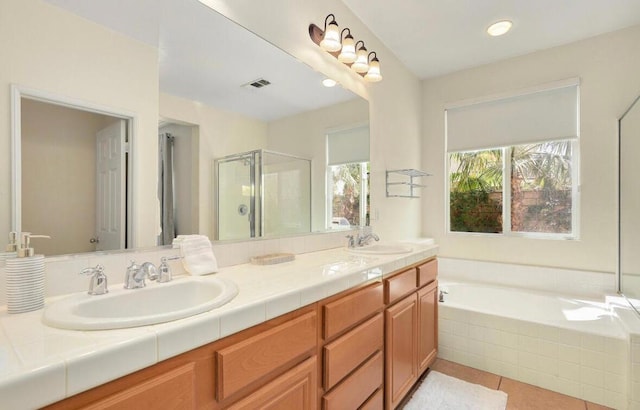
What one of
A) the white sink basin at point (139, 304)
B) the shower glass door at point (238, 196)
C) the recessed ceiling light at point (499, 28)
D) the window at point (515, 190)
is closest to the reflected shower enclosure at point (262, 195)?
the shower glass door at point (238, 196)

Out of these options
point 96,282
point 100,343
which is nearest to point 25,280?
point 96,282

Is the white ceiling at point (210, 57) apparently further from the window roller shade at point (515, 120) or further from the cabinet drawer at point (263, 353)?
the window roller shade at point (515, 120)

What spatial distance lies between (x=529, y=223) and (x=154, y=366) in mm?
3364

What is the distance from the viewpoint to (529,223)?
297 cm

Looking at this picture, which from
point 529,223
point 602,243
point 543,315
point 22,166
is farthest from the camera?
point 529,223

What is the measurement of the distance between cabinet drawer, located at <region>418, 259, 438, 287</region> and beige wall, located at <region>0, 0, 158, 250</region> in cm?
154

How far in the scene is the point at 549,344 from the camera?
202 cm

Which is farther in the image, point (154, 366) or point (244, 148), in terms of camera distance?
point (244, 148)

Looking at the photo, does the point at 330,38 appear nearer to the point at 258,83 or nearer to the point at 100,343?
the point at 258,83

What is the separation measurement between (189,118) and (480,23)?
8.01 feet

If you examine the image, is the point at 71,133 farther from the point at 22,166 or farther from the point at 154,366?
the point at 154,366

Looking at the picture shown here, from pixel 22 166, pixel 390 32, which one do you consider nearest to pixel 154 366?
pixel 22 166

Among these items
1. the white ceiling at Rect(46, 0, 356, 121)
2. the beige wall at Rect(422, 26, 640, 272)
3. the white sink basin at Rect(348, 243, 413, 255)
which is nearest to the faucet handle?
the white sink basin at Rect(348, 243, 413, 255)

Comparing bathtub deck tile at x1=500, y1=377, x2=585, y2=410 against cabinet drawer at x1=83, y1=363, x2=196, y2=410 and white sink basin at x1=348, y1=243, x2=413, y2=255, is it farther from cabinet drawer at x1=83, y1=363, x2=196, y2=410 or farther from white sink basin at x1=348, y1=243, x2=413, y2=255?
cabinet drawer at x1=83, y1=363, x2=196, y2=410
